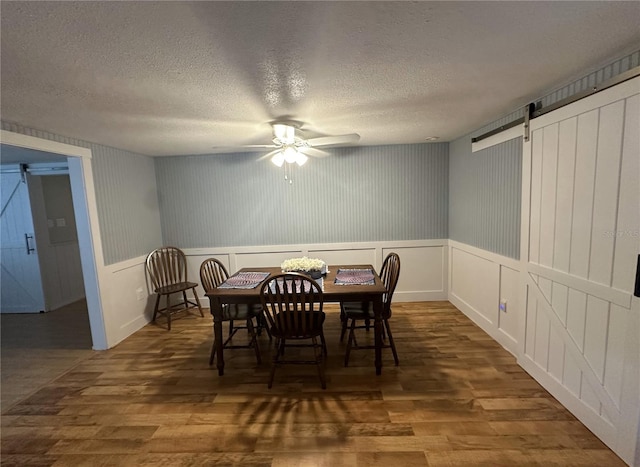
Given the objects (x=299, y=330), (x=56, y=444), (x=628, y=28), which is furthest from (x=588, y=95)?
(x=56, y=444)

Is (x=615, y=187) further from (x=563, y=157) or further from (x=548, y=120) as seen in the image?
(x=548, y=120)

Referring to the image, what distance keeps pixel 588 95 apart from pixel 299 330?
243cm

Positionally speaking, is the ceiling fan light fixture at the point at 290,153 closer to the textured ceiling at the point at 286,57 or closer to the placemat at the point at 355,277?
the textured ceiling at the point at 286,57

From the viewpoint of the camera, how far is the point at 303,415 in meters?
1.95

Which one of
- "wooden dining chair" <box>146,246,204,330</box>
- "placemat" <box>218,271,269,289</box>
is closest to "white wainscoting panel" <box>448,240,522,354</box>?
"placemat" <box>218,271,269,289</box>

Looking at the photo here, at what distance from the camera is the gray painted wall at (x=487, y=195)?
2.53 m

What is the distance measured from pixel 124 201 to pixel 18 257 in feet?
7.52

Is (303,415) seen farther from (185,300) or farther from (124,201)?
(124,201)

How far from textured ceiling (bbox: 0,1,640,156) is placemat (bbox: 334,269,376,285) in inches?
56.5

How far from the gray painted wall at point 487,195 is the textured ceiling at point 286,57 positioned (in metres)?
0.51

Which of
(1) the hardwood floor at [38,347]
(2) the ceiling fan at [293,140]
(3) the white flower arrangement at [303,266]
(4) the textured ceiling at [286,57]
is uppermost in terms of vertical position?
(4) the textured ceiling at [286,57]

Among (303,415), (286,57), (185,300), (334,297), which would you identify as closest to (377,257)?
(334,297)

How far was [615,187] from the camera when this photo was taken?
1552 mm

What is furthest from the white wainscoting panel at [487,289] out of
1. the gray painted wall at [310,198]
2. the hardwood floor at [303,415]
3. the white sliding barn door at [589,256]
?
the gray painted wall at [310,198]
